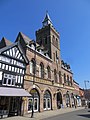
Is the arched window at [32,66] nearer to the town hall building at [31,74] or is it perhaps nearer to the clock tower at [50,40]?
the town hall building at [31,74]

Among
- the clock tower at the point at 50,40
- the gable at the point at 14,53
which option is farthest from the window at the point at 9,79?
the clock tower at the point at 50,40

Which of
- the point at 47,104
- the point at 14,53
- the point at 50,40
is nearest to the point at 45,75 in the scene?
the point at 47,104

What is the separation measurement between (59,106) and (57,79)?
15.3ft

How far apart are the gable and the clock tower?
28.0 ft

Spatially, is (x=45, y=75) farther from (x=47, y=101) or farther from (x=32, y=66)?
(x=47, y=101)

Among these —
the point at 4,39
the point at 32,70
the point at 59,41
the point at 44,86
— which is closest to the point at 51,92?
the point at 44,86

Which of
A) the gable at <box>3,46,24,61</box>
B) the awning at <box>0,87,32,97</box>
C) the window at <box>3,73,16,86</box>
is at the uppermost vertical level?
the gable at <box>3,46,24,61</box>

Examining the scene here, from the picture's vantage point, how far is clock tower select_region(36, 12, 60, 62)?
23519mm

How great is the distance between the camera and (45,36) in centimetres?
2523

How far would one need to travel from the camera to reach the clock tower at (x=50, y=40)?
926 inches

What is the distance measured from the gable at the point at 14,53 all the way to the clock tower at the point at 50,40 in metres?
8.54

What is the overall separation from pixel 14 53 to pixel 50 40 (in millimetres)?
10812

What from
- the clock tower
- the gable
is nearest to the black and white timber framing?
the gable

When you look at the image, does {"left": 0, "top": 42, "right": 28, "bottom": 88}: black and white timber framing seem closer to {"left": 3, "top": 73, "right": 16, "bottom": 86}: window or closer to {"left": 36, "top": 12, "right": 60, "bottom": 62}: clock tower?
{"left": 3, "top": 73, "right": 16, "bottom": 86}: window
